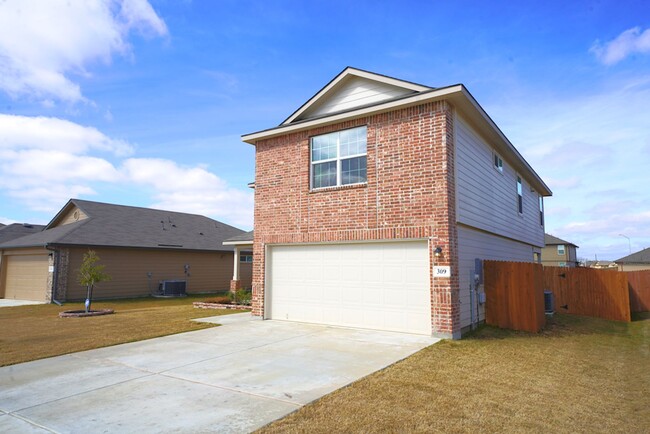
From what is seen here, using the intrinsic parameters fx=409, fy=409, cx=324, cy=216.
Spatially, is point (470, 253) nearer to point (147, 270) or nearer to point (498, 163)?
point (498, 163)

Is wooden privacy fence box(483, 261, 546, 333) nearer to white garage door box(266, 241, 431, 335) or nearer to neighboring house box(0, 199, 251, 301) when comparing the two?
white garage door box(266, 241, 431, 335)

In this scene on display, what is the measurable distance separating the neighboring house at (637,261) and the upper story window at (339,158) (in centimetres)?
4314

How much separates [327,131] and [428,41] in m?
3.86

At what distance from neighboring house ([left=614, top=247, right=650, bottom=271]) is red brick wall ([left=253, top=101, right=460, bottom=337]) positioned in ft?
141

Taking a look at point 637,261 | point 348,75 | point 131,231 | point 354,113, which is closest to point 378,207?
point 354,113

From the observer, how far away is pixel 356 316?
11.0 meters

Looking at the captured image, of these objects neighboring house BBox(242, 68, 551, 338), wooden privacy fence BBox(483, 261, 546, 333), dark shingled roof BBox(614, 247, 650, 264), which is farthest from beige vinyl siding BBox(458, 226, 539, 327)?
dark shingled roof BBox(614, 247, 650, 264)

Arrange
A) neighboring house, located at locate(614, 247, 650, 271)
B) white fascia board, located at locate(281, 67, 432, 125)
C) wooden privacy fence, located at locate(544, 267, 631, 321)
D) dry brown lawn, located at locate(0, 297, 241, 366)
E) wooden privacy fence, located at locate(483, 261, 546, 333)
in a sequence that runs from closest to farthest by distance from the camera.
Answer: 1. dry brown lawn, located at locate(0, 297, 241, 366)
2. wooden privacy fence, located at locate(483, 261, 546, 333)
3. white fascia board, located at locate(281, 67, 432, 125)
4. wooden privacy fence, located at locate(544, 267, 631, 321)
5. neighboring house, located at locate(614, 247, 650, 271)

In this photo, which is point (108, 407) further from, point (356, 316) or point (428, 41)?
point (428, 41)

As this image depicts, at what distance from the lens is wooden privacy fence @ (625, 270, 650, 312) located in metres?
18.3

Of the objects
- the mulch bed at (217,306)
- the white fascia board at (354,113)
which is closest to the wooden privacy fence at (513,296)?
the white fascia board at (354,113)

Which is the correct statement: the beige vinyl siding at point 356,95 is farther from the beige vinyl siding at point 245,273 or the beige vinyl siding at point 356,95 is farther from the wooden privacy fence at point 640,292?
the beige vinyl siding at point 245,273

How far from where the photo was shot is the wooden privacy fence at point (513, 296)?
10773mm

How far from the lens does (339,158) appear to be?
11.7 m
